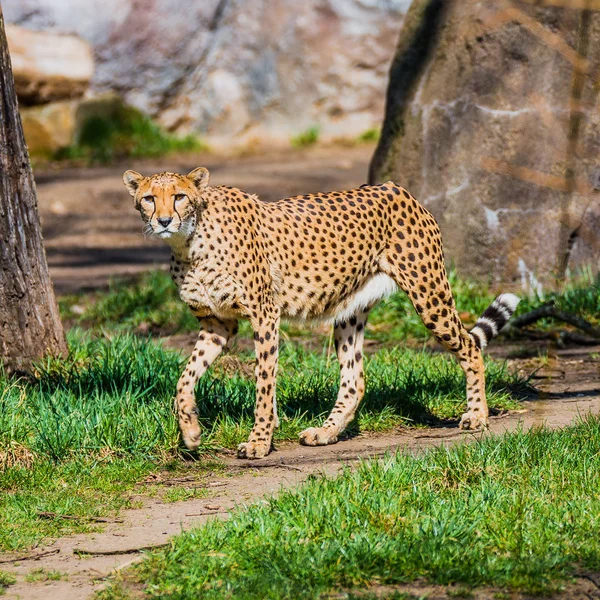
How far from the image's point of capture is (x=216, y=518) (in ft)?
13.7

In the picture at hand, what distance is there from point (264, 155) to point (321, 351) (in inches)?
320

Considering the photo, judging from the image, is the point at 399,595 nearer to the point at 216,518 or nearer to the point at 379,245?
the point at 216,518

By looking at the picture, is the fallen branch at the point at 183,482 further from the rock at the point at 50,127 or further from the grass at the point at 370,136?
the grass at the point at 370,136

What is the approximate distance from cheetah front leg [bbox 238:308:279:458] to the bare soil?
11cm

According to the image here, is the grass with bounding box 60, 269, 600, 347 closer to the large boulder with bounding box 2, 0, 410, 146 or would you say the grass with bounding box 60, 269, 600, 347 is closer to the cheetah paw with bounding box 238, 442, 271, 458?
the cheetah paw with bounding box 238, 442, 271, 458

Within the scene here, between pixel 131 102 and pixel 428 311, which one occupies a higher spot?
pixel 131 102

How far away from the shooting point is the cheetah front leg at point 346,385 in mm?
5496

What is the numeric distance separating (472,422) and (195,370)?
145cm

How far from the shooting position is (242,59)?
49.7ft

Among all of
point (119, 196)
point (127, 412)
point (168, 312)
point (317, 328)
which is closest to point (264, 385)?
point (127, 412)

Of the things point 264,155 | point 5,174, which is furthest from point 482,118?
point 264,155

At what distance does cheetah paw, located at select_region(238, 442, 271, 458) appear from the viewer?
17.0 feet

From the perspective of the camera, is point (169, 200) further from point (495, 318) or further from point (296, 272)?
point (495, 318)

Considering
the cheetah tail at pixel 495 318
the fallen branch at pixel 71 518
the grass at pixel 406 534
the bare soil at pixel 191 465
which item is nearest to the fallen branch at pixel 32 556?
the bare soil at pixel 191 465
